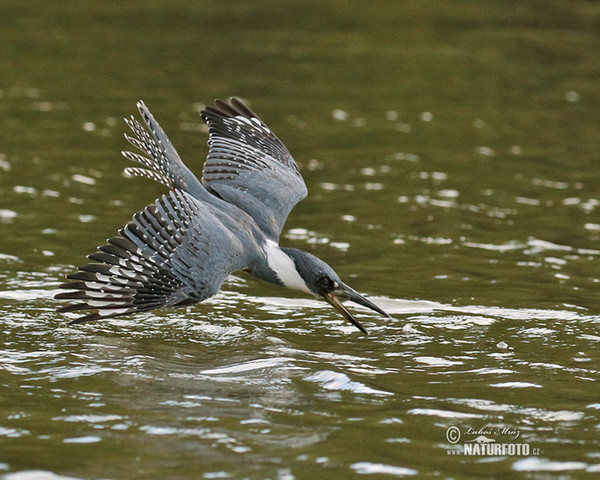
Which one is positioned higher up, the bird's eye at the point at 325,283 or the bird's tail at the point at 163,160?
the bird's tail at the point at 163,160

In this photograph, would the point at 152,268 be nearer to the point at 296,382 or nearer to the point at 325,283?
the point at 296,382

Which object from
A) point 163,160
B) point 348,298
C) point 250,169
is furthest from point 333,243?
point 163,160

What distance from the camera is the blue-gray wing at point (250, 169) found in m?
8.77

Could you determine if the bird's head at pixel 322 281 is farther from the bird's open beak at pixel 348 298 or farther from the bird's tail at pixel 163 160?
the bird's tail at pixel 163 160

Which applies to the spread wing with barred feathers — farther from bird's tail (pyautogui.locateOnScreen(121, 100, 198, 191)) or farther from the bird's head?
the bird's head

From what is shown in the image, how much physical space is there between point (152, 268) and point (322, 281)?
1527mm

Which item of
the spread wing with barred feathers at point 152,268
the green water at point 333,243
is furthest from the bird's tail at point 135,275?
the green water at point 333,243

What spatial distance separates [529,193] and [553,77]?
540 centimetres

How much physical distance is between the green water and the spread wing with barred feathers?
47 cm

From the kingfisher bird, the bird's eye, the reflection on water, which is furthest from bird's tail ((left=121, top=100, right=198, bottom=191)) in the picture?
the bird's eye

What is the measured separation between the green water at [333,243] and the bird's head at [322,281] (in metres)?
0.25

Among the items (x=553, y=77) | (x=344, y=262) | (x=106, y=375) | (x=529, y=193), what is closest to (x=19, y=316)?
(x=106, y=375)

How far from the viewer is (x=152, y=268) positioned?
7.25 m

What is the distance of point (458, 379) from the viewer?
7305 millimetres
